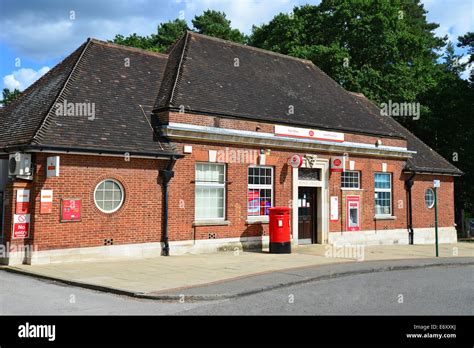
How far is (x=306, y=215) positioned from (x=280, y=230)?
3.64 meters

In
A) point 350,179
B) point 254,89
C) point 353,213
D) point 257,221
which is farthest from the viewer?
point 350,179

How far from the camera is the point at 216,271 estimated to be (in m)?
12.7

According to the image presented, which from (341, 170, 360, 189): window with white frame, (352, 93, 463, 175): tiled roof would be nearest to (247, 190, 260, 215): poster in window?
(341, 170, 360, 189): window with white frame

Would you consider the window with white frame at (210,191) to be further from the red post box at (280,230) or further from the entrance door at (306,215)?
the entrance door at (306,215)

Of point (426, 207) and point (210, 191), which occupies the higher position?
point (210, 191)

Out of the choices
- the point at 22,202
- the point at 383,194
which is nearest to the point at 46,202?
the point at 22,202

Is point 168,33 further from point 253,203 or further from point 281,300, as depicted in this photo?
point 281,300

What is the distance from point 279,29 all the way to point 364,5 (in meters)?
6.27

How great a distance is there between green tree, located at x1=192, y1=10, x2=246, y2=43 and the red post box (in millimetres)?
28690

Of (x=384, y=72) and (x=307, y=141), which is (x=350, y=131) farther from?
(x=384, y=72)

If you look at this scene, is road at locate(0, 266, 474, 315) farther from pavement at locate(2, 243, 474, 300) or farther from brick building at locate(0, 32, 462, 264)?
brick building at locate(0, 32, 462, 264)

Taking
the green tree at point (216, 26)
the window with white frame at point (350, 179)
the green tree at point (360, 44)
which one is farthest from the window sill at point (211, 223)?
the green tree at point (216, 26)

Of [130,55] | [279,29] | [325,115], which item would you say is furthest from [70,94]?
[279,29]

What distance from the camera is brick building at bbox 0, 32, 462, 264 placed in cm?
1385
